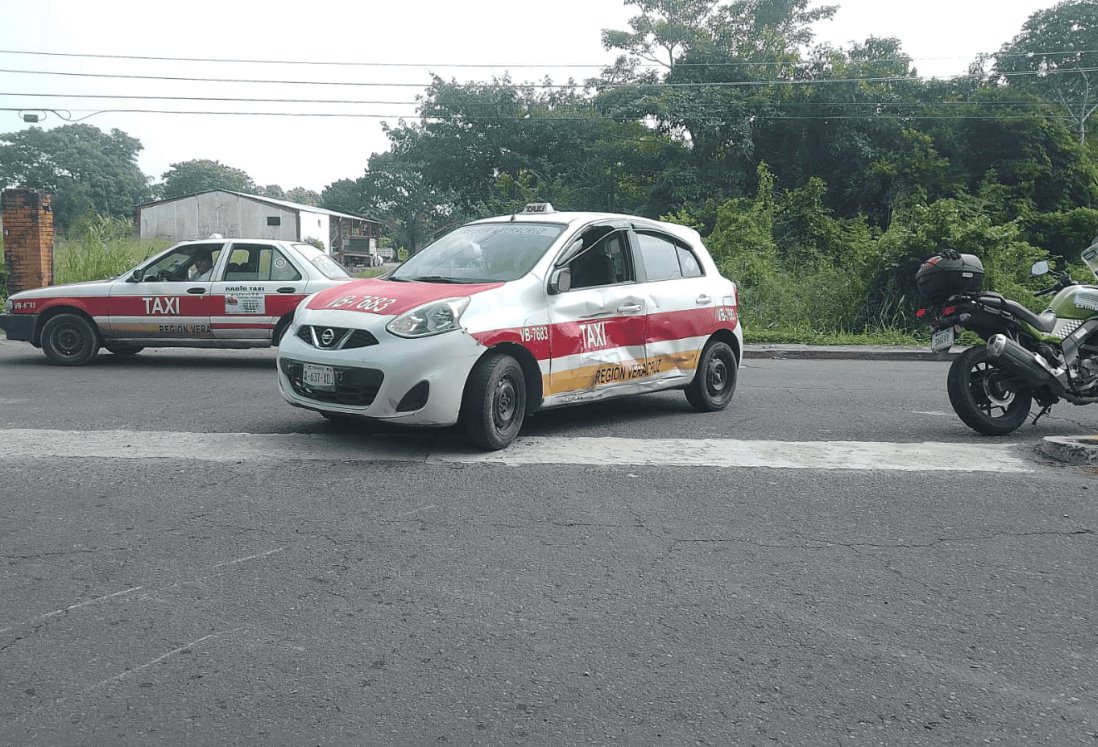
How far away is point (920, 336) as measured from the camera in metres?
16.9

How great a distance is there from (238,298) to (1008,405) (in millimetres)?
8431

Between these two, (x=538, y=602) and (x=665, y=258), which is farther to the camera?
(x=665, y=258)

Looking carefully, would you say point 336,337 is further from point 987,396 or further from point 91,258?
point 91,258

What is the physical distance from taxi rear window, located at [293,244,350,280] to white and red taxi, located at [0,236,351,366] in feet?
0.09

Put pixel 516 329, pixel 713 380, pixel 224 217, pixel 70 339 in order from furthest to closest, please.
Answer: pixel 224 217 < pixel 70 339 < pixel 713 380 < pixel 516 329

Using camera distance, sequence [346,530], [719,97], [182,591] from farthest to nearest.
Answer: [719,97] < [346,530] < [182,591]

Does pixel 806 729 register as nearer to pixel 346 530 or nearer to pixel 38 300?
pixel 346 530

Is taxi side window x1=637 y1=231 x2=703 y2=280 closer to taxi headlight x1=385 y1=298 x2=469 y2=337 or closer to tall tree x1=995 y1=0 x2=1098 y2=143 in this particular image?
taxi headlight x1=385 y1=298 x2=469 y2=337

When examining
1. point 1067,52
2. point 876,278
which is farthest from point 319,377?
point 1067,52

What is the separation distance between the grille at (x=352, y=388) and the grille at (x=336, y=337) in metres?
0.17

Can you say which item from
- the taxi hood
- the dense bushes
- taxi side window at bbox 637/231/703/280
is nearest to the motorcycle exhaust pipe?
taxi side window at bbox 637/231/703/280

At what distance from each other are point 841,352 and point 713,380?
7101 mm

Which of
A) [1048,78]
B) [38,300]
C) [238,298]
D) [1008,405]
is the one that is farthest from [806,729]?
[1048,78]

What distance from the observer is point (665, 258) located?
8.62m
